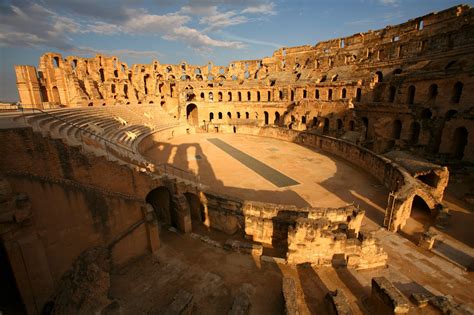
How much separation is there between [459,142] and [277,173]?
1347 cm

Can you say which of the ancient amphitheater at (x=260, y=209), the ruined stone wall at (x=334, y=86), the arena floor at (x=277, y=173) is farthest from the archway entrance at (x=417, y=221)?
the ruined stone wall at (x=334, y=86)

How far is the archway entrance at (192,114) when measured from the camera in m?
39.6

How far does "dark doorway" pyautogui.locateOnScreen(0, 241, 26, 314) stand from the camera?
6.20m

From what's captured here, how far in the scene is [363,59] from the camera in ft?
98.6

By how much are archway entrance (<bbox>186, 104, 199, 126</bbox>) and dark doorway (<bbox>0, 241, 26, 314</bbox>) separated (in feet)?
112

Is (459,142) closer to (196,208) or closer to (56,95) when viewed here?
(196,208)

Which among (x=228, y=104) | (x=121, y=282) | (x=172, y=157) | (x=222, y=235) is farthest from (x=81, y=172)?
(x=228, y=104)

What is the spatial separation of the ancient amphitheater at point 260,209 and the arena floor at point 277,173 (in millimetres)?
142

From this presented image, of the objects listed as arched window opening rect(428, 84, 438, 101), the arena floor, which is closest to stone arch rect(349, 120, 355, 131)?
the arena floor

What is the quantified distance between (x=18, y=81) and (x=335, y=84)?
3304 centimetres

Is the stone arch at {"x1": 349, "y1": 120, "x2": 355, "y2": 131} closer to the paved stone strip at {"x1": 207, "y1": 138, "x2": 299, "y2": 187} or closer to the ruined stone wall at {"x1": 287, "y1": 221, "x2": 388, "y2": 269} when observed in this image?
the paved stone strip at {"x1": 207, "y1": 138, "x2": 299, "y2": 187}

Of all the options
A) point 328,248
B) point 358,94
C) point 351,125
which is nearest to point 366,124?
point 351,125

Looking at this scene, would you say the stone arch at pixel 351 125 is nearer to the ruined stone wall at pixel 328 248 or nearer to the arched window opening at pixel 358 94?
the arched window opening at pixel 358 94

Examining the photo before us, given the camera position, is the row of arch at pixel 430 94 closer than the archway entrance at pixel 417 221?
No
